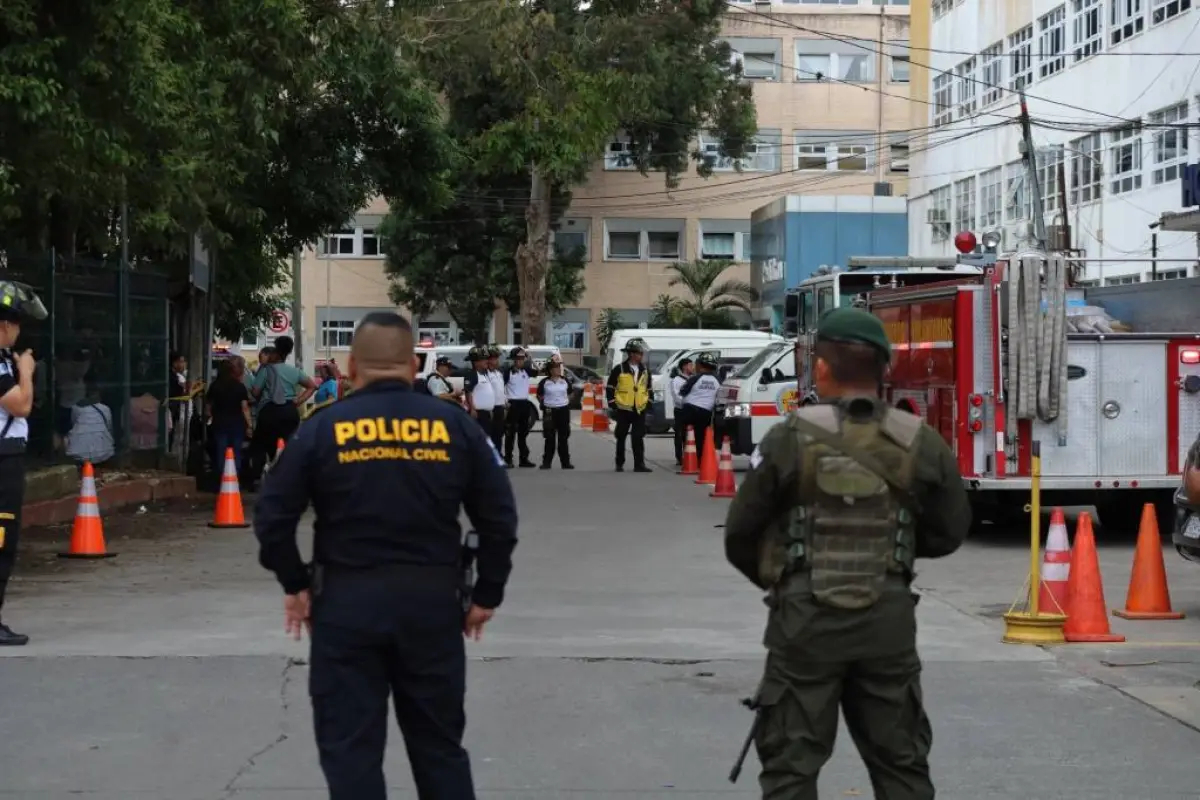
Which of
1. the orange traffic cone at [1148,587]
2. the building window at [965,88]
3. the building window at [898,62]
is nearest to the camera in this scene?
the orange traffic cone at [1148,587]

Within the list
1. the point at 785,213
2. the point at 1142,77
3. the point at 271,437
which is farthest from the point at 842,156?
the point at 271,437

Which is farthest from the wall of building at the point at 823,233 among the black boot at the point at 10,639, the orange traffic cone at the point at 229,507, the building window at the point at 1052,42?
the black boot at the point at 10,639

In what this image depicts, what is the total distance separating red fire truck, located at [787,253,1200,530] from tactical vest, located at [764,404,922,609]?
10.7m

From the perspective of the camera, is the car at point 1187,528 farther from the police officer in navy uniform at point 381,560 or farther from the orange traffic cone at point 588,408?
the orange traffic cone at point 588,408

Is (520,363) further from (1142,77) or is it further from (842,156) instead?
(842,156)

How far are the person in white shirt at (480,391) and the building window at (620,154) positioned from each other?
29114 millimetres

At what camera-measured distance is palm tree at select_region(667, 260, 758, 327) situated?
6316 cm

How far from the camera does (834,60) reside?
68188 millimetres

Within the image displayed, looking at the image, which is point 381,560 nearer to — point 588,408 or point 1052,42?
point 588,408

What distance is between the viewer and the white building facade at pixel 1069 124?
35906 millimetres

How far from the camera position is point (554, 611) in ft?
39.0

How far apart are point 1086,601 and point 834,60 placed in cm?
5948

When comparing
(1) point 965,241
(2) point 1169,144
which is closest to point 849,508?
(1) point 965,241

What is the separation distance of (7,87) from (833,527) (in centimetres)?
926
